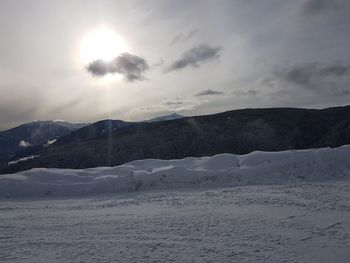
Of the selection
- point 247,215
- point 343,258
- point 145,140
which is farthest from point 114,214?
point 145,140

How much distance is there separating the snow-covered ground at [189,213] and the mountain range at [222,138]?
2266cm

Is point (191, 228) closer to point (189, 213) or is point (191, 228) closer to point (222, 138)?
point (189, 213)

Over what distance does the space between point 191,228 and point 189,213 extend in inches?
64.9

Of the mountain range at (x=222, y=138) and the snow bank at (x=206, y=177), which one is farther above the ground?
the mountain range at (x=222, y=138)

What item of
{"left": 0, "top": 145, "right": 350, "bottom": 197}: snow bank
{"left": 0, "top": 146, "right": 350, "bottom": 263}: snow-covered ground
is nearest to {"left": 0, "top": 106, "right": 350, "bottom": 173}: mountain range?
{"left": 0, "top": 145, "right": 350, "bottom": 197}: snow bank

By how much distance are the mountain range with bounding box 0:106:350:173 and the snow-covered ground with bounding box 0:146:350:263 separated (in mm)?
22664

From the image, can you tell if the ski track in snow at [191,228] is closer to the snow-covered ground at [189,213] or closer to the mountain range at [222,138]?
the snow-covered ground at [189,213]

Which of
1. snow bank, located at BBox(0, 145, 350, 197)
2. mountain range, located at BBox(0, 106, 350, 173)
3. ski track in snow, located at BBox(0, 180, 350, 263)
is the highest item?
mountain range, located at BBox(0, 106, 350, 173)

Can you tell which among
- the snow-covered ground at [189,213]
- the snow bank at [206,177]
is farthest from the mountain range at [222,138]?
the snow-covered ground at [189,213]

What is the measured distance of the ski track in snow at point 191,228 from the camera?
7.60 m

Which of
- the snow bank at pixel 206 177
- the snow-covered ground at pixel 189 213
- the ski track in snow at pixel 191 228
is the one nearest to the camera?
the ski track in snow at pixel 191 228

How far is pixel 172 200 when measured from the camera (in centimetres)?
1340

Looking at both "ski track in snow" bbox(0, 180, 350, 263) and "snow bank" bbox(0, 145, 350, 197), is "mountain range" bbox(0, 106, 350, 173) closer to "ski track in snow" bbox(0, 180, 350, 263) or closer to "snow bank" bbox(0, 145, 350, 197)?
"snow bank" bbox(0, 145, 350, 197)

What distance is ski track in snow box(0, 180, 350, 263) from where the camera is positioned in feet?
24.9
